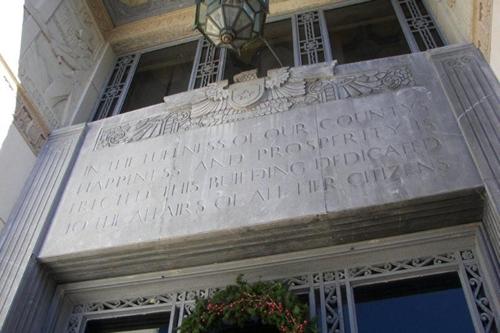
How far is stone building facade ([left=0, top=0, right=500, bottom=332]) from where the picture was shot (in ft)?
16.1

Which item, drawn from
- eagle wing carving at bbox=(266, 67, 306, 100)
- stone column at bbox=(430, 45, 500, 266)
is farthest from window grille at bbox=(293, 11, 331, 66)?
stone column at bbox=(430, 45, 500, 266)

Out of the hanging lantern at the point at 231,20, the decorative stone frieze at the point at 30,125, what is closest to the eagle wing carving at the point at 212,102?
the hanging lantern at the point at 231,20

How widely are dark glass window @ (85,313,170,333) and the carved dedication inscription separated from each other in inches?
28.7

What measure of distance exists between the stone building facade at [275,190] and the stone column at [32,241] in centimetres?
2

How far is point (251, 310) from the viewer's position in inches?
176

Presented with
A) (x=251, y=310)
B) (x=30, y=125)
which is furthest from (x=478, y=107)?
(x=30, y=125)

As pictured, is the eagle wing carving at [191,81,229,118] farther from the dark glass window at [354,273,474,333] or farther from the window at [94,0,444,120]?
the dark glass window at [354,273,474,333]

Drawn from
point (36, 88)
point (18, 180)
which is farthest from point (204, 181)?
point (36, 88)

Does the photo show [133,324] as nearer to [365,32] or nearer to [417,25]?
[365,32]

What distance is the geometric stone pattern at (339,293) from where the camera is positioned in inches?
181

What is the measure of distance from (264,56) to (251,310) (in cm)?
445

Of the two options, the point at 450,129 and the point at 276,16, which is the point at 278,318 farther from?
the point at 276,16

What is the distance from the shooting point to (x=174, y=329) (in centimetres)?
492

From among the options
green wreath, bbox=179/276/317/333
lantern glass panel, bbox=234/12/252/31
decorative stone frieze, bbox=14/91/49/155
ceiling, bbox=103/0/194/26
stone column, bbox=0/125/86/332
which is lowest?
green wreath, bbox=179/276/317/333
